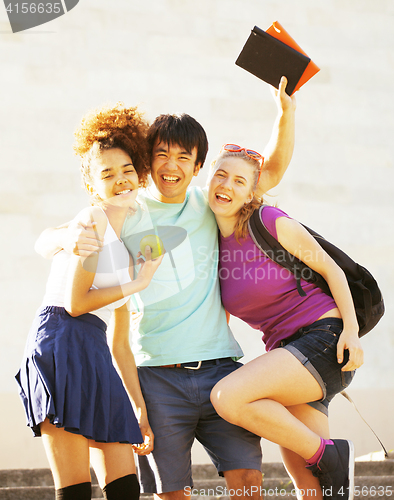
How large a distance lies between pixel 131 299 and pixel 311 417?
0.84 m

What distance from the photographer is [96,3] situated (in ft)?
15.9

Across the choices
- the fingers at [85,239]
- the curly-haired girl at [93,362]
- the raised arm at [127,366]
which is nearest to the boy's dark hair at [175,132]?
the curly-haired girl at [93,362]

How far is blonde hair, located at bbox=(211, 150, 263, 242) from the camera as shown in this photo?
2.04 m

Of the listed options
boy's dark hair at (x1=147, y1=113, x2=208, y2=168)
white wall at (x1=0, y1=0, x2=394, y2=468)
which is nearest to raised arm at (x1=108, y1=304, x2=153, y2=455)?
boy's dark hair at (x1=147, y1=113, x2=208, y2=168)

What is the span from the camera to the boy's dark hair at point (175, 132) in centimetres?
214

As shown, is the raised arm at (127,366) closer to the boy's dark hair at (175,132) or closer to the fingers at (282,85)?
the boy's dark hair at (175,132)

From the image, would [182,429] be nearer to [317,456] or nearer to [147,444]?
[147,444]

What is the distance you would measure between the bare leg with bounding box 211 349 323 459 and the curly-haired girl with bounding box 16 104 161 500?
13.2 inches

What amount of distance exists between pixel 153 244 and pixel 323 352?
2.43 feet

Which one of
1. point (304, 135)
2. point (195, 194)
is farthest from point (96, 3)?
point (195, 194)

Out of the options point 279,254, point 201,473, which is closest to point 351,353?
point 279,254

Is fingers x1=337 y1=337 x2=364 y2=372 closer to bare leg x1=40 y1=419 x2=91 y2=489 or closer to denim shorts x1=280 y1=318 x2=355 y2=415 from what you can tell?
denim shorts x1=280 y1=318 x2=355 y2=415

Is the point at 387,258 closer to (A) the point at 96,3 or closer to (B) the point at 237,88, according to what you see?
(B) the point at 237,88

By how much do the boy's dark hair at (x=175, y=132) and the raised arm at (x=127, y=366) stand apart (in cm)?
70
